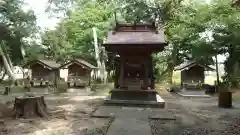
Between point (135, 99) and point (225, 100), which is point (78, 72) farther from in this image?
point (225, 100)

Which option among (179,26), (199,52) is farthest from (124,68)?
(179,26)

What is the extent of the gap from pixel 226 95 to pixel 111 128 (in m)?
8.86

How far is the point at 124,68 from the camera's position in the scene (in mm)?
15688

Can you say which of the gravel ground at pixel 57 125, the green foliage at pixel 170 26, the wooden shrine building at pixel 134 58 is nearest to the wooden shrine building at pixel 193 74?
the green foliage at pixel 170 26

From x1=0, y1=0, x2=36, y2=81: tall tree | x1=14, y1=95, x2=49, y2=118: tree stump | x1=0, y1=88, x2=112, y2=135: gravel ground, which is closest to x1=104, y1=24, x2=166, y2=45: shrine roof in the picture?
x1=0, y1=88, x2=112, y2=135: gravel ground

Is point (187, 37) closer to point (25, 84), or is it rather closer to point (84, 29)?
point (84, 29)

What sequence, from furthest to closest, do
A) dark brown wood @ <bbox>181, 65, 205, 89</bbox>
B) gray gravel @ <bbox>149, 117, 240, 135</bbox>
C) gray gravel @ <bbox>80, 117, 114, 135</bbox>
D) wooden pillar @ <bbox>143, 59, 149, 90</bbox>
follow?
dark brown wood @ <bbox>181, 65, 205, 89</bbox> < wooden pillar @ <bbox>143, 59, 149, 90</bbox> < gray gravel @ <bbox>149, 117, 240, 135</bbox> < gray gravel @ <bbox>80, 117, 114, 135</bbox>

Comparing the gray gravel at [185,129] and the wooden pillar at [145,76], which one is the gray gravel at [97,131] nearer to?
the gray gravel at [185,129]

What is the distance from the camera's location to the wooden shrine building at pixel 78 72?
1106 inches

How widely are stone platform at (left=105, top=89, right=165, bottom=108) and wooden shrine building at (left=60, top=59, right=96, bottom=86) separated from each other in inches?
527

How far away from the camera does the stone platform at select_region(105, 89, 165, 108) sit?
14.2 meters

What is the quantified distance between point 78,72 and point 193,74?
12.2 m

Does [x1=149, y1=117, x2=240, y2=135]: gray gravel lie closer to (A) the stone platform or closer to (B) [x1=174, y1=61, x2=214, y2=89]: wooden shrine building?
(A) the stone platform

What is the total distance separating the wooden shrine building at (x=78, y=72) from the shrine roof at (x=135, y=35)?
1241cm
